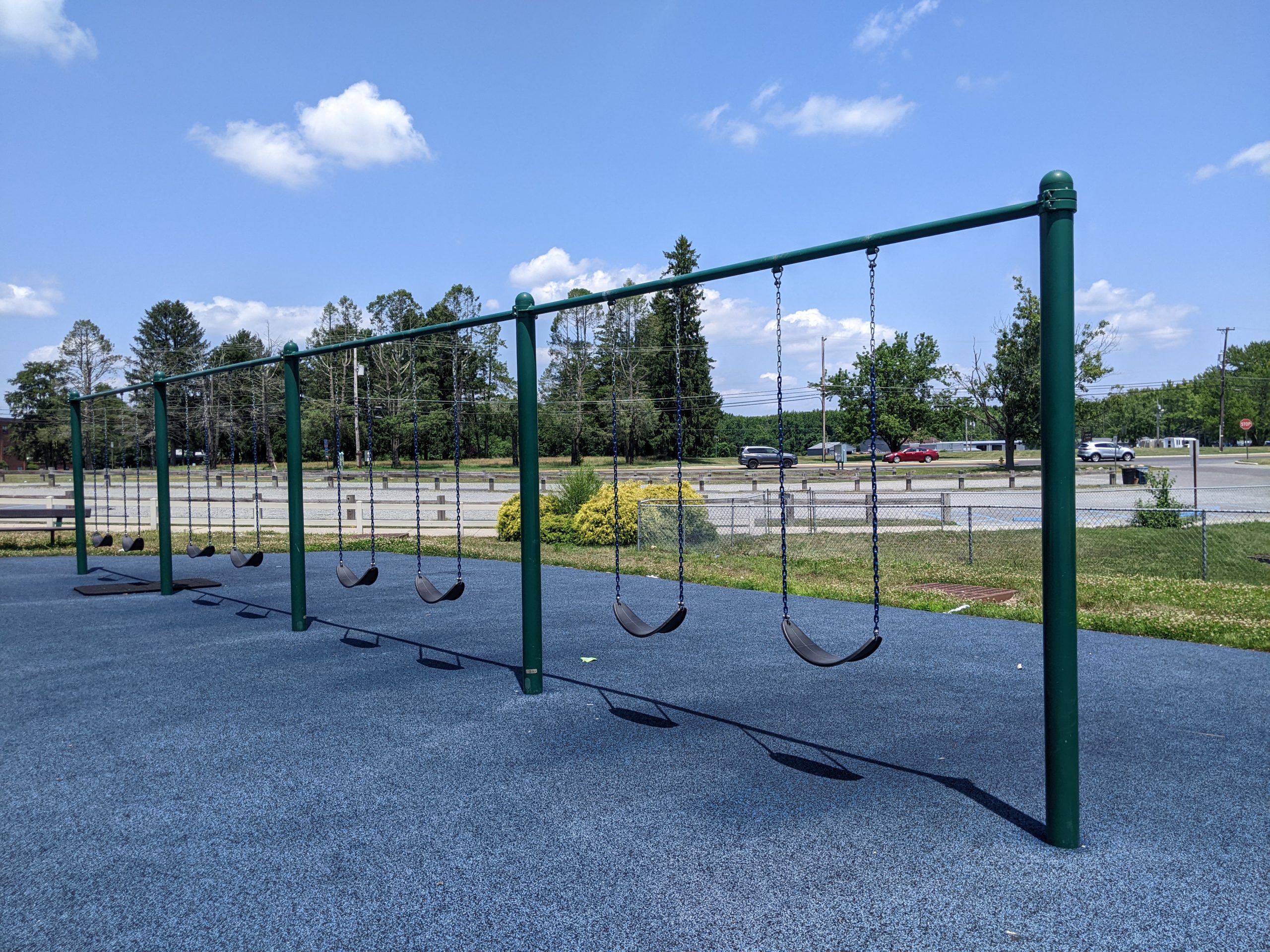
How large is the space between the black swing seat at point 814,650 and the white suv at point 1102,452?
45431 mm

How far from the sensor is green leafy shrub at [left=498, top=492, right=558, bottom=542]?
49.8 ft

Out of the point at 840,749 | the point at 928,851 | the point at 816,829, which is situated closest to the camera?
the point at 928,851

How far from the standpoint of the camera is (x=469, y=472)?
131 ft

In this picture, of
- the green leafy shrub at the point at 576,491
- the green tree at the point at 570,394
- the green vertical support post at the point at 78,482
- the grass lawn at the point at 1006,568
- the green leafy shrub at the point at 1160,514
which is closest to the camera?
the grass lawn at the point at 1006,568

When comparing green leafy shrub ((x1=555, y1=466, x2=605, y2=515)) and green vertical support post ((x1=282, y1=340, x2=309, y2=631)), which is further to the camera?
green leafy shrub ((x1=555, y1=466, x2=605, y2=515))

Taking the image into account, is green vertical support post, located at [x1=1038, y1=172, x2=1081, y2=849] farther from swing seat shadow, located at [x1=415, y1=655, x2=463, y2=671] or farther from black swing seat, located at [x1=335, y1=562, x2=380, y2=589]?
black swing seat, located at [x1=335, y1=562, x2=380, y2=589]

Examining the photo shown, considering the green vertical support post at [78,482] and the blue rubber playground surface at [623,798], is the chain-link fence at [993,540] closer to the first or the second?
the blue rubber playground surface at [623,798]

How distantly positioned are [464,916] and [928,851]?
1.71m

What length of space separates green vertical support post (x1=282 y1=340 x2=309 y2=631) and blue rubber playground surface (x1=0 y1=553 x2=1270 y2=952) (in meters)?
0.60

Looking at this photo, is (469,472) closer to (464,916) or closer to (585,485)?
(585,485)

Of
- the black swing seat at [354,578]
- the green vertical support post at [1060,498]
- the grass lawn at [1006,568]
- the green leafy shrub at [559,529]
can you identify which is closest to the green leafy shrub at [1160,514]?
the grass lawn at [1006,568]

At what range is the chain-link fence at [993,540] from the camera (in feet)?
36.9

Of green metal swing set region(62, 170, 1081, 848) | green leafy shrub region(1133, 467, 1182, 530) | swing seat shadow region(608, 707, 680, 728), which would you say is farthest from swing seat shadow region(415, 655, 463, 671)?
green leafy shrub region(1133, 467, 1182, 530)

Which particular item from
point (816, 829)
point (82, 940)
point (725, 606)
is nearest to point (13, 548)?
point (725, 606)
